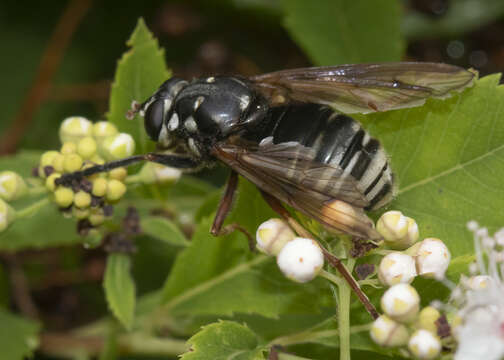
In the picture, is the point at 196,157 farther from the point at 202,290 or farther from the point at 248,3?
the point at 248,3

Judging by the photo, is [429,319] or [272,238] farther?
[272,238]

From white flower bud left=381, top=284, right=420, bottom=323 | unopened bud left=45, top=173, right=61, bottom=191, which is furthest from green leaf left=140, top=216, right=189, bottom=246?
white flower bud left=381, top=284, right=420, bottom=323

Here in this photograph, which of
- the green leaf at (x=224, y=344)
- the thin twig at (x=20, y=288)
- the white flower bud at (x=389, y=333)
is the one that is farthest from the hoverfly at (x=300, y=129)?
the thin twig at (x=20, y=288)

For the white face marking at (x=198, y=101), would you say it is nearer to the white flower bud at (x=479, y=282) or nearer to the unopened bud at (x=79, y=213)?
the unopened bud at (x=79, y=213)

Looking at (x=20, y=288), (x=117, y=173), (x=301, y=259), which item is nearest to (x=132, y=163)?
(x=117, y=173)

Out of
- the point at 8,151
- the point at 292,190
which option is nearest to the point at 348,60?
the point at 292,190

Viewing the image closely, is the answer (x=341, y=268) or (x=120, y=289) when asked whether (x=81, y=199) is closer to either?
(x=120, y=289)

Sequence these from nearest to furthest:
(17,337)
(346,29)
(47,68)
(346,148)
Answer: (346,148), (17,337), (346,29), (47,68)
